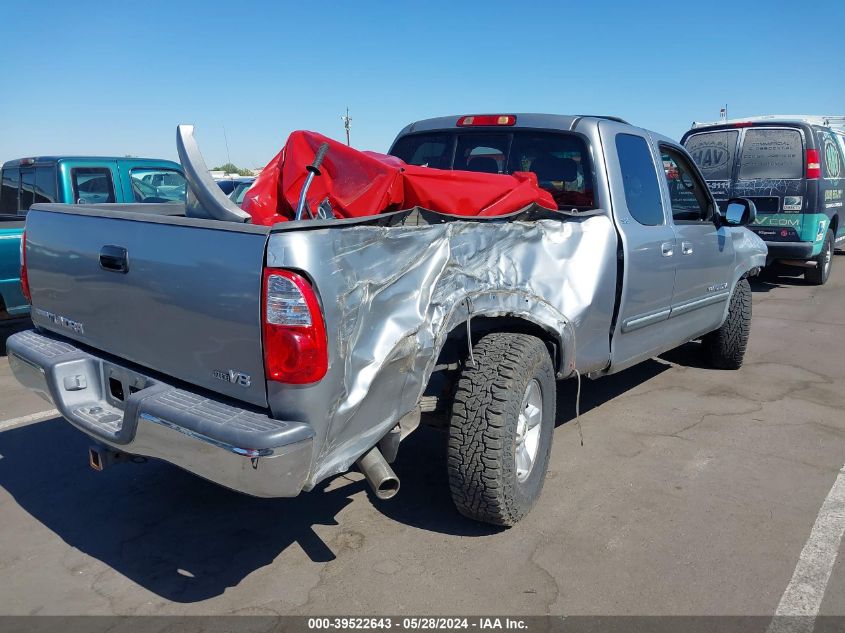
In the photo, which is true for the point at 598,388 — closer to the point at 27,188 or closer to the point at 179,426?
the point at 179,426

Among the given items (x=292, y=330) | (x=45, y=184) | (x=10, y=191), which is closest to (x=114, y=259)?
(x=292, y=330)

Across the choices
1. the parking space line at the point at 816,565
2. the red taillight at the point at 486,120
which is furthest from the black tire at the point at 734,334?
the red taillight at the point at 486,120

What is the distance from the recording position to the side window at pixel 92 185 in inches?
287

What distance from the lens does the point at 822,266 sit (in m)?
10.9

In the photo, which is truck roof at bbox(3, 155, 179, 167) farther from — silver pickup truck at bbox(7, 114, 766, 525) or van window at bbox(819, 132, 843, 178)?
van window at bbox(819, 132, 843, 178)

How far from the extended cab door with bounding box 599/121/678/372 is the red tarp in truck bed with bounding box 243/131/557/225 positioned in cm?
110

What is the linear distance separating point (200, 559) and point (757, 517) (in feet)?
8.89

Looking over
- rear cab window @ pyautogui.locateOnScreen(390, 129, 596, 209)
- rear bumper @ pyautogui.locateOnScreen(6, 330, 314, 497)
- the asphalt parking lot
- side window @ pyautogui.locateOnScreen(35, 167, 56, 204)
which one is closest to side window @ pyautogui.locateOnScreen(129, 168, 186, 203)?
side window @ pyautogui.locateOnScreen(35, 167, 56, 204)

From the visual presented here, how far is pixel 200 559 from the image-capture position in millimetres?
3291

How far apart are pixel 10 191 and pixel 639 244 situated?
697 centimetres

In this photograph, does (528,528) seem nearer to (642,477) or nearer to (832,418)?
(642,477)

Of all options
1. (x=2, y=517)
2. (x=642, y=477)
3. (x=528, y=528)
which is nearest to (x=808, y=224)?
(x=642, y=477)

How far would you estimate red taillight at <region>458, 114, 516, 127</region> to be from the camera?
465cm

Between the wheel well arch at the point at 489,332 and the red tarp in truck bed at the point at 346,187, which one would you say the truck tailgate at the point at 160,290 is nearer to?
the red tarp in truck bed at the point at 346,187
